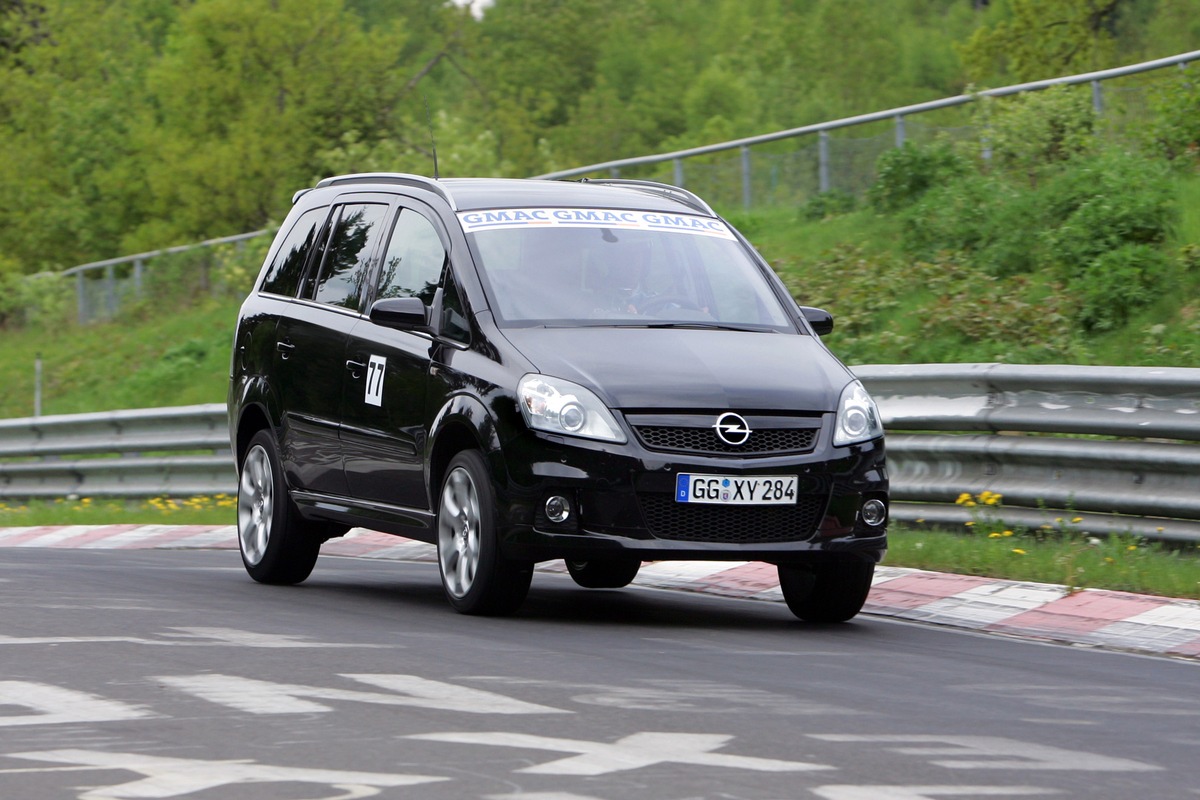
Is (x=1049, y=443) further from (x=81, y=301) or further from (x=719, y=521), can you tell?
(x=81, y=301)

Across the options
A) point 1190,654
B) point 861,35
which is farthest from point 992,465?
point 861,35

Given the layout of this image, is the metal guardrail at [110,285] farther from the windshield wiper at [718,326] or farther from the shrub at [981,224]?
the windshield wiper at [718,326]

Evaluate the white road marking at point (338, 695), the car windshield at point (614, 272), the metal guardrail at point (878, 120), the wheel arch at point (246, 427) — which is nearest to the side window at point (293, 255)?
the wheel arch at point (246, 427)

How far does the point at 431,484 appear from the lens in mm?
8938

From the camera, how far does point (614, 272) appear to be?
9.36m

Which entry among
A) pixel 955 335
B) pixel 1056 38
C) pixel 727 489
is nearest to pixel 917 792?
pixel 727 489

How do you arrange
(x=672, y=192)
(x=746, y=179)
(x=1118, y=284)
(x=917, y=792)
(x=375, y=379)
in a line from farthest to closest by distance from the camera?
(x=746, y=179) < (x=1118, y=284) < (x=672, y=192) < (x=375, y=379) < (x=917, y=792)

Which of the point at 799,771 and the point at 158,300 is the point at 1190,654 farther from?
the point at 158,300

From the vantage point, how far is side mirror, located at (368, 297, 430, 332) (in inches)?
352

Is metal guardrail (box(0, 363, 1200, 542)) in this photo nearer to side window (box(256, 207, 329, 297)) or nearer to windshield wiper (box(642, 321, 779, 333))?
windshield wiper (box(642, 321, 779, 333))

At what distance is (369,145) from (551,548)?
134 feet

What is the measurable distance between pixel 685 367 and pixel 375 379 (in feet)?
5.54

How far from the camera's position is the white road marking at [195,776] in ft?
16.2

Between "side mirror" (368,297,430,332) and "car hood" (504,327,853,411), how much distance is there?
460 millimetres
